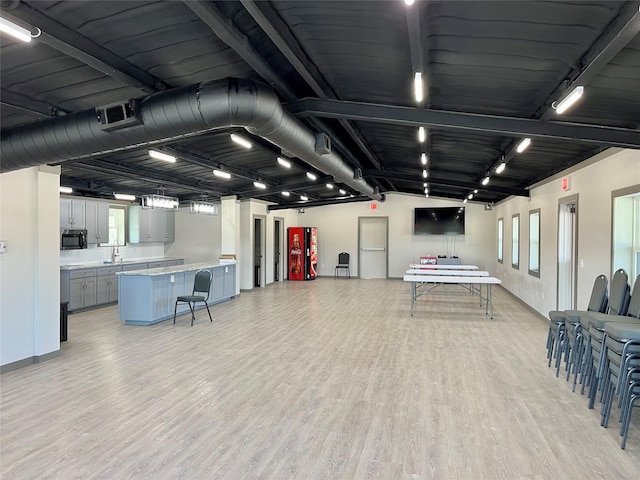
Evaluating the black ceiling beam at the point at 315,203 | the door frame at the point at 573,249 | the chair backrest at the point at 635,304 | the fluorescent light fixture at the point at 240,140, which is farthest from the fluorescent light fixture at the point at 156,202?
the chair backrest at the point at 635,304

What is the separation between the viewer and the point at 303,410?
340cm

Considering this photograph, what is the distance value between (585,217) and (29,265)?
6.87 m

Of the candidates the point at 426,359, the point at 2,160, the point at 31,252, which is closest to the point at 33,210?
the point at 31,252

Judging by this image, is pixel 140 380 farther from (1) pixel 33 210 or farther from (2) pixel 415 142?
(2) pixel 415 142

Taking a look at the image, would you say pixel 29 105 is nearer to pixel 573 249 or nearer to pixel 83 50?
pixel 83 50

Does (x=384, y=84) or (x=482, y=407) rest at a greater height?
(x=384, y=84)

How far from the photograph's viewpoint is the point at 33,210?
4664mm

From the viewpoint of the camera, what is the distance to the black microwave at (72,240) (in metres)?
8.24

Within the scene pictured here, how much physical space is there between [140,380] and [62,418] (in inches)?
35.0

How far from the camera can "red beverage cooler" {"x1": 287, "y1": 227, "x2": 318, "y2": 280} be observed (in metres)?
13.5

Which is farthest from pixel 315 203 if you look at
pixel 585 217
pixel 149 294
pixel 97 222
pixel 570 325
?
pixel 570 325

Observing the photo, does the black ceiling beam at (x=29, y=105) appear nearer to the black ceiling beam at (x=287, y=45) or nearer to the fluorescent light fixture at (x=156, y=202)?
the black ceiling beam at (x=287, y=45)

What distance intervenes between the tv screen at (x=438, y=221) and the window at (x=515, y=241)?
105 inches

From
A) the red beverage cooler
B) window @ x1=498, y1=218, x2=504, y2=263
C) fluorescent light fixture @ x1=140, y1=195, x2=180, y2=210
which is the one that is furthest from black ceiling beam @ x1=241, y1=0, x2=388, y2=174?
the red beverage cooler
